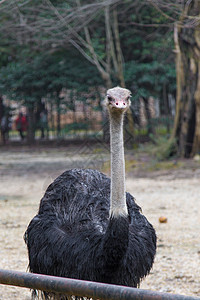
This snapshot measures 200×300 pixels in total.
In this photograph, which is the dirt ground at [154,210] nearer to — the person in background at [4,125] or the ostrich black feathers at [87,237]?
the ostrich black feathers at [87,237]

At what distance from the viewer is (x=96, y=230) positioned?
9.75ft

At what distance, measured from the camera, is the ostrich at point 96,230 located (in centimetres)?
273

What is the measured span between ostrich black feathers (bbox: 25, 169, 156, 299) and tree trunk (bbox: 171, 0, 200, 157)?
22.9 ft

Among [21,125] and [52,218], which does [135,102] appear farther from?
[21,125]

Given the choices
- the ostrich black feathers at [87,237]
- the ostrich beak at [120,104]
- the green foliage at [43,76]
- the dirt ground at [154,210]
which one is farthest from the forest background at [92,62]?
the ostrich beak at [120,104]

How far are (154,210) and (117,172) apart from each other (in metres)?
3.77

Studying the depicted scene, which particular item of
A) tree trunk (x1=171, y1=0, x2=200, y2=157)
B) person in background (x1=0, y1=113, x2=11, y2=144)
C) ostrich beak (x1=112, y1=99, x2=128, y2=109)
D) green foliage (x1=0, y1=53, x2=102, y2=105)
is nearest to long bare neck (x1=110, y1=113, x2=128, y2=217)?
ostrich beak (x1=112, y1=99, x2=128, y2=109)

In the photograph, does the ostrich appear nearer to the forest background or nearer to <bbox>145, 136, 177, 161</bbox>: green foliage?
<bbox>145, 136, 177, 161</bbox>: green foliage

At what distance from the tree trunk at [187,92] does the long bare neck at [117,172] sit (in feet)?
25.1

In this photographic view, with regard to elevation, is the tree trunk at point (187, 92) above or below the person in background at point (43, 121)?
above

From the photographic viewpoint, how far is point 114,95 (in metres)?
2.77

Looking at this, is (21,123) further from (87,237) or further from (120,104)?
(120,104)

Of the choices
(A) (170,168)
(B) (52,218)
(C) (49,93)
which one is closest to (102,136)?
(B) (52,218)

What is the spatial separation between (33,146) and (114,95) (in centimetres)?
1512
